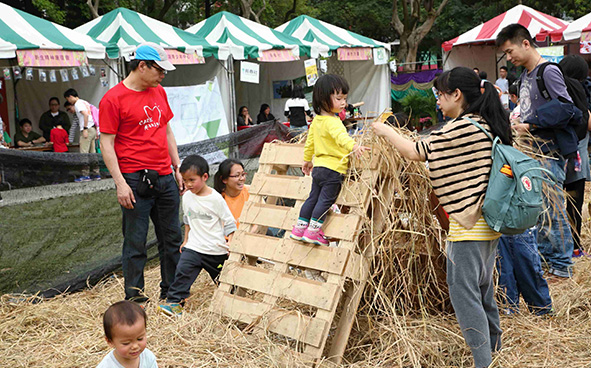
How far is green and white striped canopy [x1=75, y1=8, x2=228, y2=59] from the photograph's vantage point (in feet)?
39.1

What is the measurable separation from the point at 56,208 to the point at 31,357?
168cm

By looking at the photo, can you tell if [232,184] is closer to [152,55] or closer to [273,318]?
[152,55]

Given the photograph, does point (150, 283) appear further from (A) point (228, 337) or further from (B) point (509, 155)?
(B) point (509, 155)

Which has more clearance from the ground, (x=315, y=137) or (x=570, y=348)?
(x=315, y=137)

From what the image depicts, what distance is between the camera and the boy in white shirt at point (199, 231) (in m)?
4.20

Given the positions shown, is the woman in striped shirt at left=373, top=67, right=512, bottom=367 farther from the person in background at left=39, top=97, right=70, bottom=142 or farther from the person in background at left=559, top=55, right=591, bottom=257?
the person in background at left=39, top=97, right=70, bottom=142

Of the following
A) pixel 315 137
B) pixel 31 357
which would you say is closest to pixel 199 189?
pixel 315 137

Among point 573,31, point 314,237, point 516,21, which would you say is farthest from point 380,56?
point 314,237

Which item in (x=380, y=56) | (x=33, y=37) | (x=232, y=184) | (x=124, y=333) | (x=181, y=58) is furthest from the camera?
(x=380, y=56)

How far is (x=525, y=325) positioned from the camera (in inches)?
149

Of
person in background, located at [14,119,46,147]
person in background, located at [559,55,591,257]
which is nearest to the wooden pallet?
person in background, located at [559,55,591,257]


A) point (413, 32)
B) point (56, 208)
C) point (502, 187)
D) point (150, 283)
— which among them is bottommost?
point (150, 283)

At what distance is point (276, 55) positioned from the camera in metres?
14.0

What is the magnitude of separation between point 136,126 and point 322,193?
4.76ft
